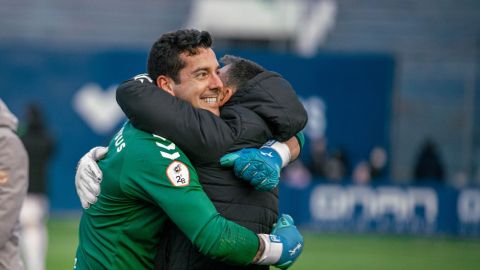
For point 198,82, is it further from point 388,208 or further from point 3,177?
point 388,208

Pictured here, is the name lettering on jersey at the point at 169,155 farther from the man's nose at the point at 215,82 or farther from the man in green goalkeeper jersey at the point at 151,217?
the man's nose at the point at 215,82

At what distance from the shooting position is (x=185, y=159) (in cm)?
448

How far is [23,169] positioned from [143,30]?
18102 mm

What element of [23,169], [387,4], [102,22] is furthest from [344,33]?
[23,169]

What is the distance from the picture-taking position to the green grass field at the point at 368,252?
563 inches

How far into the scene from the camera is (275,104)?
4.73 m

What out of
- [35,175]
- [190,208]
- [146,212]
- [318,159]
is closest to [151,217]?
[146,212]

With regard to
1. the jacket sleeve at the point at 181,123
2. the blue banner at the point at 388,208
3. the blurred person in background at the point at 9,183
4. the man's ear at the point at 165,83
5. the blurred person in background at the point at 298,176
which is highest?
the man's ear at the point at 165,83

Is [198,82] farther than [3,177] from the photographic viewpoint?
No

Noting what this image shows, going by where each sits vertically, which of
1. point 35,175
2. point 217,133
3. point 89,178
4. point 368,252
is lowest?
point 368,252

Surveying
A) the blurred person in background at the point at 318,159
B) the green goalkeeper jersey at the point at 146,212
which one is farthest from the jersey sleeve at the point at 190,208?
the blurred person in background at the point at 318,159

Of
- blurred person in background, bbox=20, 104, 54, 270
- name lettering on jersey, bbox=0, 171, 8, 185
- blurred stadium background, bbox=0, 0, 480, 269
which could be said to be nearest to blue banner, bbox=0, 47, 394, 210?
blurred stadium background, bbox=0, 0, 480, 269

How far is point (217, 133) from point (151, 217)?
472 millimetres

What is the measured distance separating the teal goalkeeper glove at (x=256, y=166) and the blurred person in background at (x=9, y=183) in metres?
1.42
